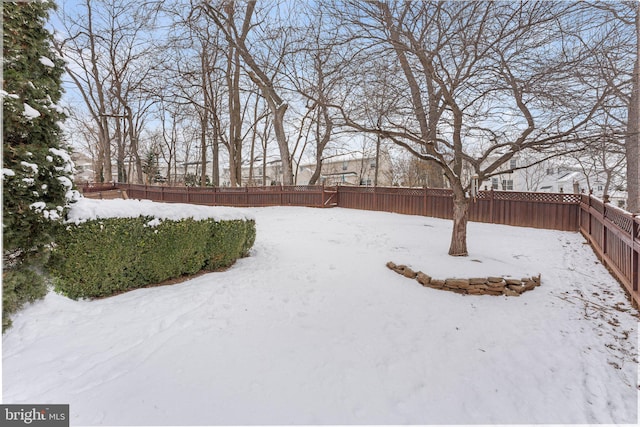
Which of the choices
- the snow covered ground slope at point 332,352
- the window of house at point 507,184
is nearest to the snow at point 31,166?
the snow covered ground slope at point 332,352

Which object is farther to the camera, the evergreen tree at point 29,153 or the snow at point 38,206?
the snow at point 38,206

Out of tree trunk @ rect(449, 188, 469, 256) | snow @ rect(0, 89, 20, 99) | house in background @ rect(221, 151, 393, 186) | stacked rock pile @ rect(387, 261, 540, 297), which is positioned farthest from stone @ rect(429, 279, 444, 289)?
house in background @ rect(221, 151, 393, 186)

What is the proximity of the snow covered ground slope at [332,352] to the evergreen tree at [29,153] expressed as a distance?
0.45 metres

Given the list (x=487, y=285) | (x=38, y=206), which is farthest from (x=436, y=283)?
(x=38, y=206)

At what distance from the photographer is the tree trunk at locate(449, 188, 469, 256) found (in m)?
4.89

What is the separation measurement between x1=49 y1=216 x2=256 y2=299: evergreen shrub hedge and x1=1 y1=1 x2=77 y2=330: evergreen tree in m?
0.23

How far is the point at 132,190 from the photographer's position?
1828cm

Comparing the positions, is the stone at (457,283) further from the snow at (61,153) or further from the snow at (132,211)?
the snow at (61,153)

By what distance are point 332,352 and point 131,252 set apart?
2685 mm

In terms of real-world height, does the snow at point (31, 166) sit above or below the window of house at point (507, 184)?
below

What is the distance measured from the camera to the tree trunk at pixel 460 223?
16.0 feet

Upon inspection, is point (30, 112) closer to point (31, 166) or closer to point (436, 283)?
point (31, 166)

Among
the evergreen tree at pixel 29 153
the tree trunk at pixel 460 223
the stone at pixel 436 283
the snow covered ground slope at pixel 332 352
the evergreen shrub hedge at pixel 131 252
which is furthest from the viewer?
the tree trunk at pixel 460 223

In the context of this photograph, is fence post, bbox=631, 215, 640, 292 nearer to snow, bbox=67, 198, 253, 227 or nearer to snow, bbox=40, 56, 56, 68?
snow, bbox=67, 198, 253, 227
